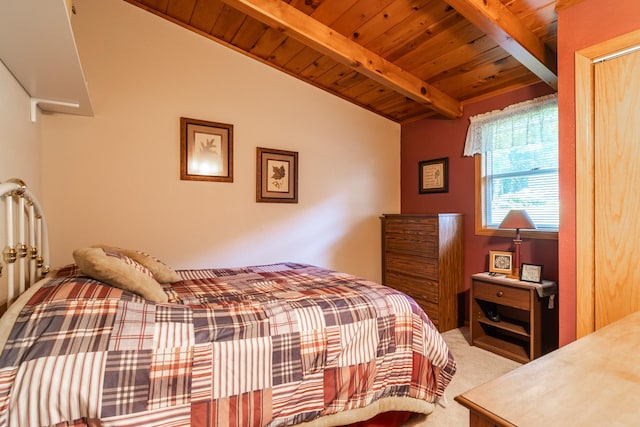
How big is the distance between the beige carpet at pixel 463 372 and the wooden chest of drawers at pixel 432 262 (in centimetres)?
24

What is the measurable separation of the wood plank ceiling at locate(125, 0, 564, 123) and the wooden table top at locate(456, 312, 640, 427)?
188 centimetres

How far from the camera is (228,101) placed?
2.89m

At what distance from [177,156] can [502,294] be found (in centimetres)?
300

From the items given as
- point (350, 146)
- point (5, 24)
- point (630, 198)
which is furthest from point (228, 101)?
point (630, 198)

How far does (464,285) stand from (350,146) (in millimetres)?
1993

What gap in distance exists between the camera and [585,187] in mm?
1717

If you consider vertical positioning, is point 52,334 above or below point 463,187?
below

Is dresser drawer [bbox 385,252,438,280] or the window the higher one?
the window

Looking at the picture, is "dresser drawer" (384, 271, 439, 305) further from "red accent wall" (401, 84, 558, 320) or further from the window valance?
the window valance

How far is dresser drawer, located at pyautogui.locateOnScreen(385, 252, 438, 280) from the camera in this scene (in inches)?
121

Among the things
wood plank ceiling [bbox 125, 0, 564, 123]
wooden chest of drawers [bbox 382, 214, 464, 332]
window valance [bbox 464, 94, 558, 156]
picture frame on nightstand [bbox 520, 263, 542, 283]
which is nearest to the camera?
wood plank ceiling [bbox 125, 0, 564, 123]

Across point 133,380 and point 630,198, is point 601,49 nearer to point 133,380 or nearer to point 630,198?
point 630,198

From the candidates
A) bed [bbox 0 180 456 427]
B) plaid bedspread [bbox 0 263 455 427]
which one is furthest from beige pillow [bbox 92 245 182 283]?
plaid bedspread [bbox 0 263 455 427]

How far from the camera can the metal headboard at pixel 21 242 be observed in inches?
44.3
